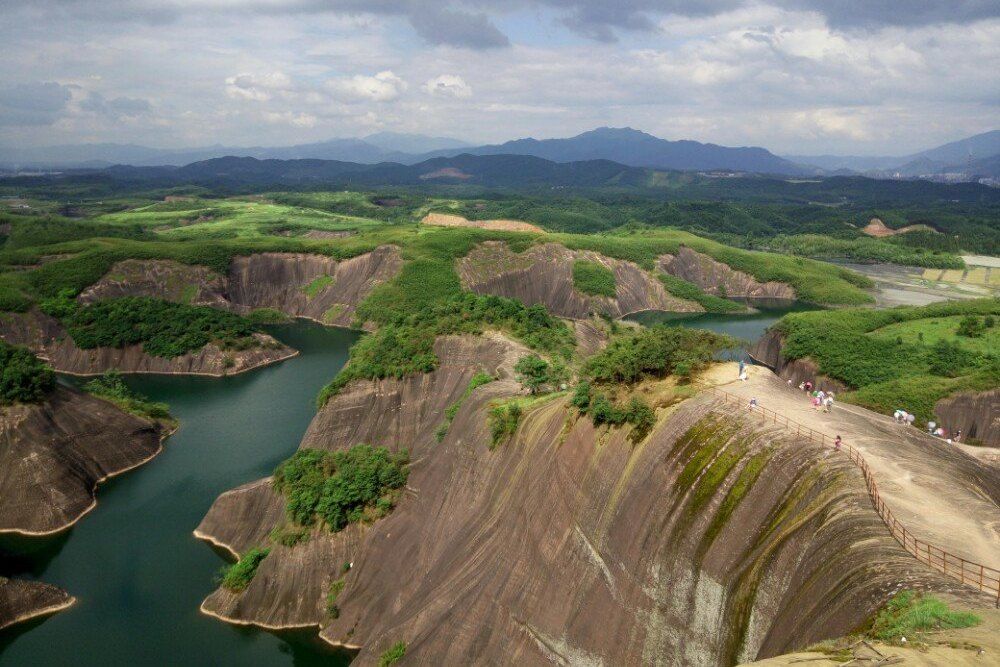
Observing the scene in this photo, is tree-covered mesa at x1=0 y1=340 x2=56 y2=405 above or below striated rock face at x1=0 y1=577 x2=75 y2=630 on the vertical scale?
above

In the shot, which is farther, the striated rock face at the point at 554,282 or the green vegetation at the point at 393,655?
the striated rock face at the point at 554,282

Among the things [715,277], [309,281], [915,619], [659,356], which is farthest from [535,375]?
[715,277]

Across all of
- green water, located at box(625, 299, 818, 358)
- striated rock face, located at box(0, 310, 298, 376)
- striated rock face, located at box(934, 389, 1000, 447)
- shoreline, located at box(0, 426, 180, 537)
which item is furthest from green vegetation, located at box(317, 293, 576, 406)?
green water, located at box(625, 299, 818, 358)

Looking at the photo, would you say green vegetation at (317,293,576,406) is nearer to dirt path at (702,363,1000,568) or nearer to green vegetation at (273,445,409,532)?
green vegetation at (273,445,409,532)

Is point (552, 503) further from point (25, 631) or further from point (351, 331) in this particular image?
point (351, 331)

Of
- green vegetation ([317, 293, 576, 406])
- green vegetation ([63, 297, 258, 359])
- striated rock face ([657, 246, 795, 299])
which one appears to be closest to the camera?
green vegetation ([317, 293, 576, 406])

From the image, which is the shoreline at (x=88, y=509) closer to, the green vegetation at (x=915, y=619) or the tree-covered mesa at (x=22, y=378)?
the tree-covered mesa at (x=22, y=378)

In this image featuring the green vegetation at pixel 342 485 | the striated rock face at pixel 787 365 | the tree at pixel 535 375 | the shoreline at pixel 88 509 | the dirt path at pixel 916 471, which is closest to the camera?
the dirt path at pixel 916 471

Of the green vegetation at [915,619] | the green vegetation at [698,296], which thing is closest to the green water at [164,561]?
the green vegetation at [915,619]
